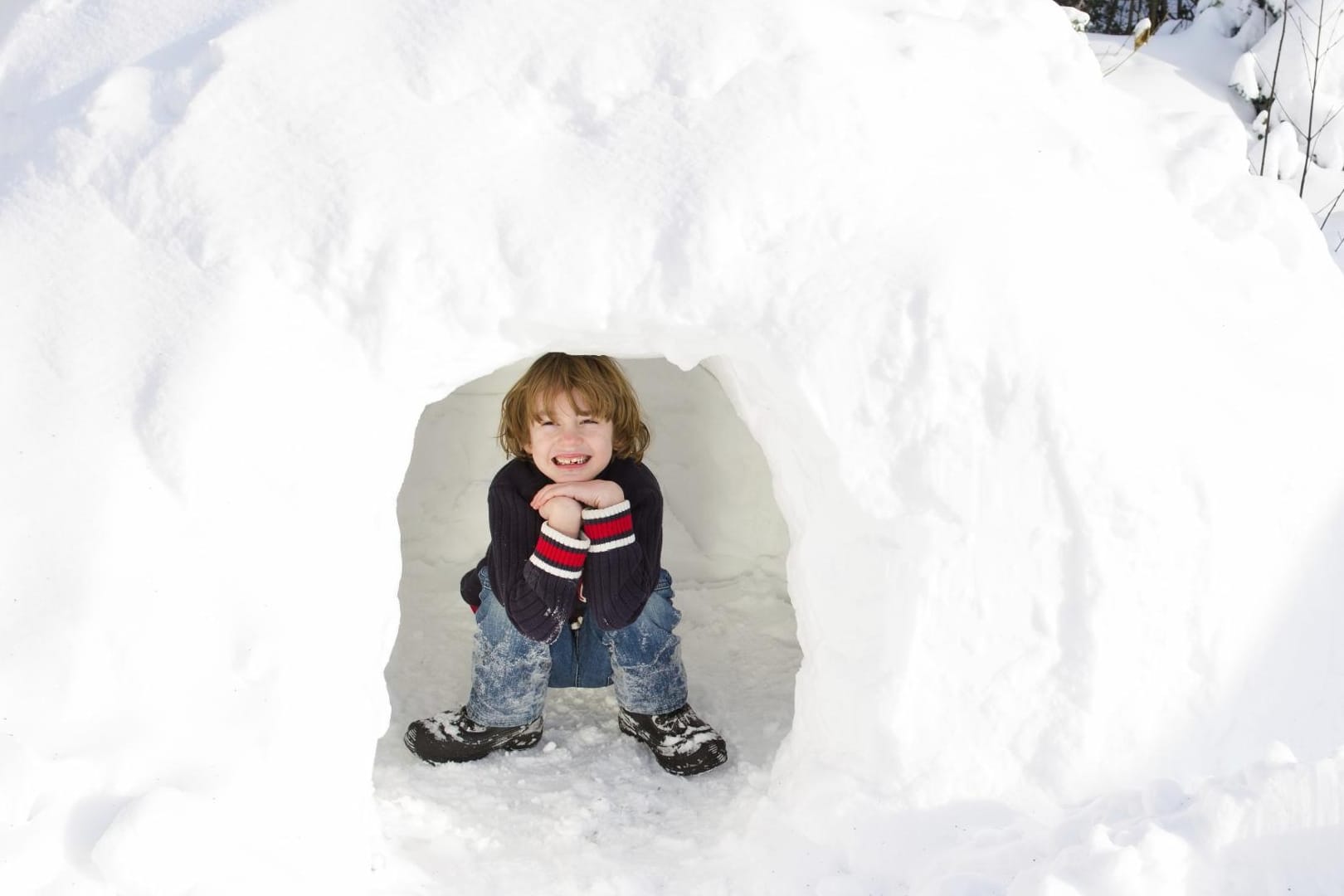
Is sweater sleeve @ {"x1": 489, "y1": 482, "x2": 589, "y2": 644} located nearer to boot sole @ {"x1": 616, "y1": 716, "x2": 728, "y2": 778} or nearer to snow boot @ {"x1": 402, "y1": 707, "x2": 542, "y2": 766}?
snow boot @ {"x1": 402, "y1": 707, "x2": 542, "y2": 766}

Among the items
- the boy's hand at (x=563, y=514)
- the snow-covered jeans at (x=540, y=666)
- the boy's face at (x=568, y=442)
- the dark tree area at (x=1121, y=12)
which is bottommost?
the snow-covered jeans at (x=540, y=666)

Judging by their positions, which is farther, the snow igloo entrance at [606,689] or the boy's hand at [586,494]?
the boy's hand at [586,494]

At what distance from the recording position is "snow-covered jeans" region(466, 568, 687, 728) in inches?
93.8

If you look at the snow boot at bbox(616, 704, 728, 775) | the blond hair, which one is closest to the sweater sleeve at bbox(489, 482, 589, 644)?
the blond hair

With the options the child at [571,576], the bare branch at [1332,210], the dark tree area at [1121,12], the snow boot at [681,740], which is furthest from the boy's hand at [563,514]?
the dark tree area at [1121,12]

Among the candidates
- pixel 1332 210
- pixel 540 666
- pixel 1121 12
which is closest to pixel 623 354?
pixel 540 666

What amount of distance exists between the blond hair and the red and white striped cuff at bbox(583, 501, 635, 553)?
21 cm

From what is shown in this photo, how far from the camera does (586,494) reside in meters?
2.28

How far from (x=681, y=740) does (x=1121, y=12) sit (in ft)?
14.7

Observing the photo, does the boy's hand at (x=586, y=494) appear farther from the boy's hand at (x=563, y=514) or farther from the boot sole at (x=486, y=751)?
the boot sole at (x=486, y=751)

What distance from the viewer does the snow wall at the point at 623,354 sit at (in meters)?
1.69

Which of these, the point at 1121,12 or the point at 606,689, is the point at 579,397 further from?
the point at 1121,12

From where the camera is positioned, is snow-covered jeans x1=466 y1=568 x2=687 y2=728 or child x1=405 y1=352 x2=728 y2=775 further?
snow-covered jeans x1=466 y1=568 x2=687 y2=728

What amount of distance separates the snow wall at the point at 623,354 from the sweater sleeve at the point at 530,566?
0.43m
